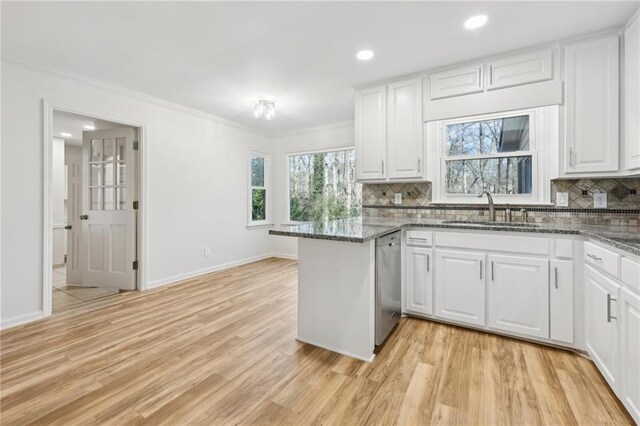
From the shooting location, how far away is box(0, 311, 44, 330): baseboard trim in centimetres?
266

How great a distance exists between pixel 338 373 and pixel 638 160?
2.56 m

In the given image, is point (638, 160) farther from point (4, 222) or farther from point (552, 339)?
point (4, 222)

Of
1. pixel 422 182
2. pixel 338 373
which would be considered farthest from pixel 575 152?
pixel 338 373

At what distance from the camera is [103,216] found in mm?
3869

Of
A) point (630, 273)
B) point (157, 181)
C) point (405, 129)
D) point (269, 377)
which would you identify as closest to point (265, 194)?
point (157, 181)

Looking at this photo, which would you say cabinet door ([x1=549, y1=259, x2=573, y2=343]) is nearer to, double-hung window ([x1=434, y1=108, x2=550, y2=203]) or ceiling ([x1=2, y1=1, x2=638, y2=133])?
double-hung window ([x1=434, y1=108, x2=550, y2=203])

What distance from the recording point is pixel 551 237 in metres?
2.23

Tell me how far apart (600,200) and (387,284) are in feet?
6.55

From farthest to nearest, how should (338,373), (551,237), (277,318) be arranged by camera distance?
(277,318), (551,237), (338,373)

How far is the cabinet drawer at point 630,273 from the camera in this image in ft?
4.72

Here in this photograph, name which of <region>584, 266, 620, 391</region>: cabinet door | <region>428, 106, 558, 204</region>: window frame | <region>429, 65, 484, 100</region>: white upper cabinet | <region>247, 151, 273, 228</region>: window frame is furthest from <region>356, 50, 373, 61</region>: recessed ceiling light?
<region>247, 151, 273, 228</region>: window frame

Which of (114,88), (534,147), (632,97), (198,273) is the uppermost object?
(114,88)

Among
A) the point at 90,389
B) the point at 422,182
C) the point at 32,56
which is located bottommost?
the point at 90,389

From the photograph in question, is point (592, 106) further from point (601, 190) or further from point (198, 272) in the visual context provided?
point (198, 272)
